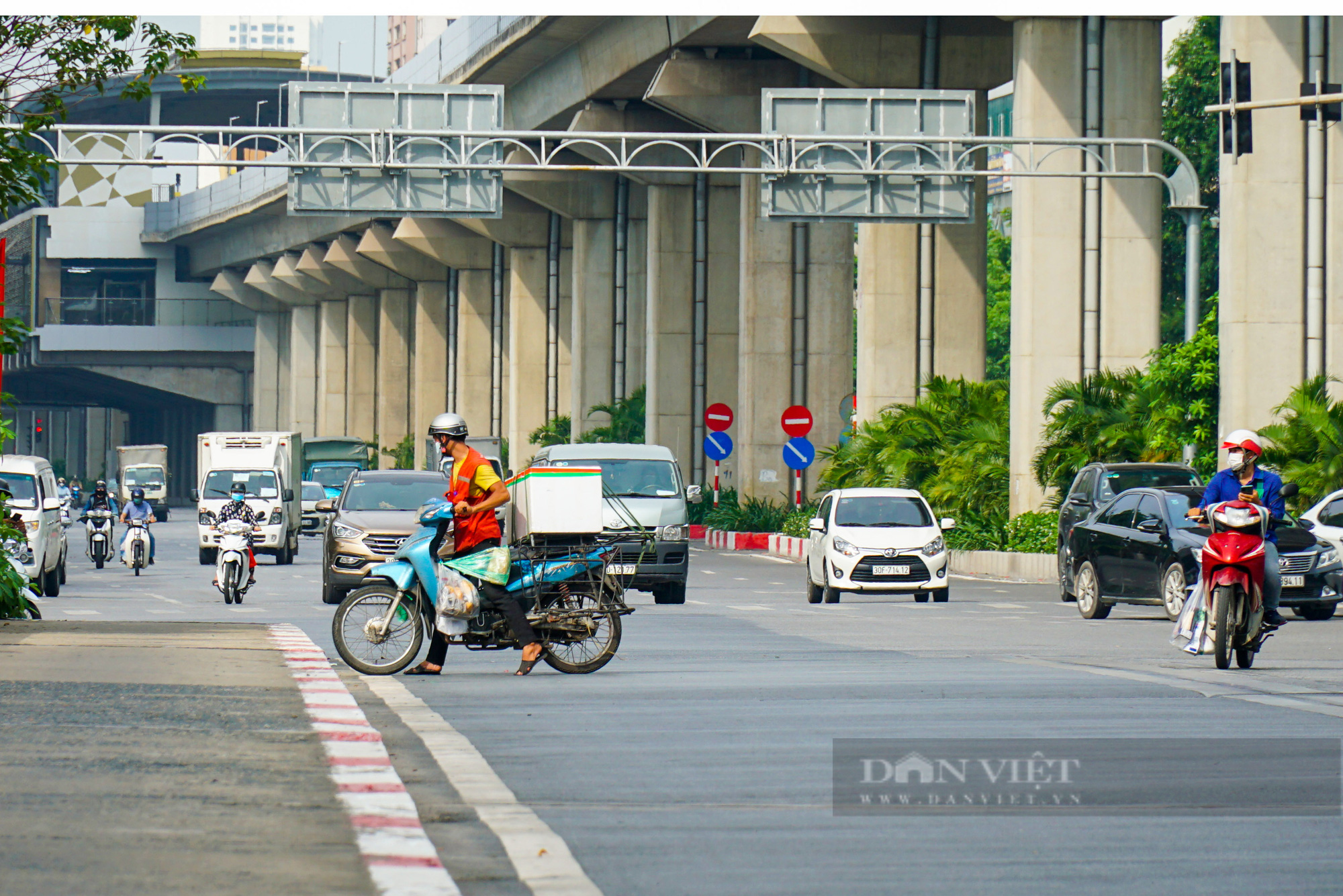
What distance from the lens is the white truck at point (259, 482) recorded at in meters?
39.1

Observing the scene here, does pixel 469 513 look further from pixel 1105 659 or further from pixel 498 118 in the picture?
pixel 498 118

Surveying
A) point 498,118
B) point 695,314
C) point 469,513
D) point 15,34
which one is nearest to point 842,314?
point 695,314

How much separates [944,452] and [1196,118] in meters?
27.3

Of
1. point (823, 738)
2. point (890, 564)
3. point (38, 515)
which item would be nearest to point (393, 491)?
point (38, 515)

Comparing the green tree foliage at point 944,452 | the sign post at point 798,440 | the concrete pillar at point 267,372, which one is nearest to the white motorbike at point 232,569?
the green tree foliage at point 944,452

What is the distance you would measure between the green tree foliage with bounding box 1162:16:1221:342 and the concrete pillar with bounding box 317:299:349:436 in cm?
4923

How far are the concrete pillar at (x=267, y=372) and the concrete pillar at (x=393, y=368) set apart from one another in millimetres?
11386

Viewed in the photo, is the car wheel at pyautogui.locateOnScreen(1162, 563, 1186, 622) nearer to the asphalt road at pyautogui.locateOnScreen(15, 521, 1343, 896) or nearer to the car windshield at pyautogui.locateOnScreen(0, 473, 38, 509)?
the asphalt road at pyautogui.locateOnScreen(15, 521, 1343, 896)

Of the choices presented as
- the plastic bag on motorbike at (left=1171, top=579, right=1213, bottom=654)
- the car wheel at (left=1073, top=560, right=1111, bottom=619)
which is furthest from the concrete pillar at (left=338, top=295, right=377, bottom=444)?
the plastic bag on motorbike at (left=1171, top=579, right=1213, bottom=654)

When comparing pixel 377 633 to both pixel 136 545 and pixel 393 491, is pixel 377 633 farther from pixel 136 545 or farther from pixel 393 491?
pixel 136 545

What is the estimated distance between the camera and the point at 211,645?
53.6ft

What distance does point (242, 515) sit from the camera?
3011cm

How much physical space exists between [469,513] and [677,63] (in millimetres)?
36367

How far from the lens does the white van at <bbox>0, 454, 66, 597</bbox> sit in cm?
2777
